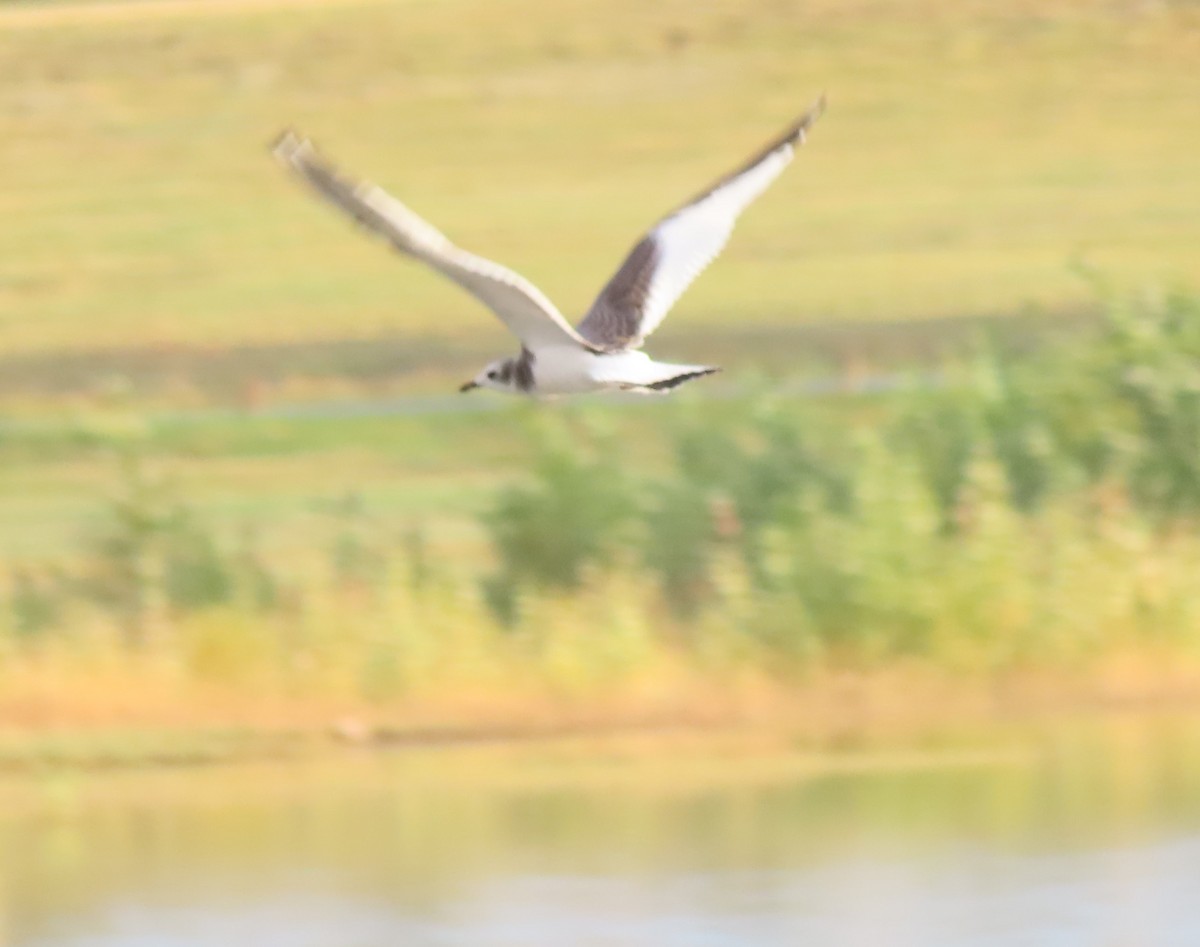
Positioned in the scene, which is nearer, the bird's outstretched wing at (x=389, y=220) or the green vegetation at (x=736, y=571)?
the bird's outstretched wing at (x=389, y=220)

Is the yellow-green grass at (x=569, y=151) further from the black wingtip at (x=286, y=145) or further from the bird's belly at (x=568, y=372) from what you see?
the black wingtip at (x=286, y=145)

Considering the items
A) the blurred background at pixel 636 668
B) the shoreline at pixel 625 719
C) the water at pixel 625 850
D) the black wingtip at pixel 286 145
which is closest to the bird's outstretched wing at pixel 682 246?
the blurred background at pixel 636 668

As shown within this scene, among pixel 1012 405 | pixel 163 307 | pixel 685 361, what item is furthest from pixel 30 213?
pixel 1012 405

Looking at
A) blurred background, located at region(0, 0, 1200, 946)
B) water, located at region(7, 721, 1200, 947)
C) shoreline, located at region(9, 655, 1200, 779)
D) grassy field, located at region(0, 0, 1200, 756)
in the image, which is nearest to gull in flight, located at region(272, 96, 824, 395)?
blurred background, located at region(0, 0, 1200, 946)

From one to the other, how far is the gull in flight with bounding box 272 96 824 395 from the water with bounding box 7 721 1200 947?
2.02 meters

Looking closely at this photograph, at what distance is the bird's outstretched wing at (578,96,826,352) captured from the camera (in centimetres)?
841

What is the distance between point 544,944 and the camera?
9.62 metres

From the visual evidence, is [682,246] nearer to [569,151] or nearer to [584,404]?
[584,404]

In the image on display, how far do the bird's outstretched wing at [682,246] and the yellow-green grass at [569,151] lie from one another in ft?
58.3

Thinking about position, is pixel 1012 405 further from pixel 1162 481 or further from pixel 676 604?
pixel 676 604

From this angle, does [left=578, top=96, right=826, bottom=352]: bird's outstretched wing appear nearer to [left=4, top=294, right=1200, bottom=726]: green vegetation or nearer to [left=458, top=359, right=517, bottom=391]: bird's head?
[left=458, top=359, right=517, bottom=391]: bird's head

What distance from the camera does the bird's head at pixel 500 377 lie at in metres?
7.57

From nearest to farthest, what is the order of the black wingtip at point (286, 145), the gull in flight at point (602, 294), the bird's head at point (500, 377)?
the black wingtip at point (286, 145), the gull in flight at point (602, 294), the bird's head at point (500, 377)

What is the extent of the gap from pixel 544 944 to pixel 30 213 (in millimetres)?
23936
